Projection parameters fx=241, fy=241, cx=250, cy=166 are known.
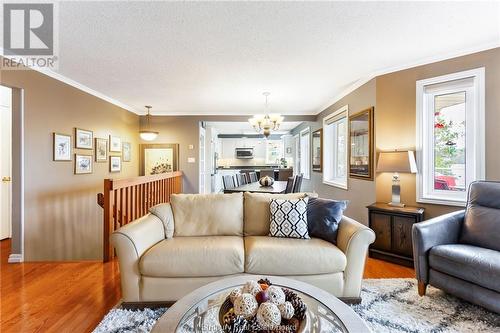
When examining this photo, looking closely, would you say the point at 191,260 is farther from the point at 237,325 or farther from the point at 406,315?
the point at 406,315

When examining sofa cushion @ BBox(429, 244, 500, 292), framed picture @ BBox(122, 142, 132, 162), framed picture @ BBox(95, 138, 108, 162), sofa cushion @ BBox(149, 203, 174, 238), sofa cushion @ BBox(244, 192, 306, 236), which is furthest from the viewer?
framed picture @ BBox(122, 142, 132, 162)

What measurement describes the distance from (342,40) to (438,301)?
254cm

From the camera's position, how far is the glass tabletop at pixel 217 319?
1.15 m

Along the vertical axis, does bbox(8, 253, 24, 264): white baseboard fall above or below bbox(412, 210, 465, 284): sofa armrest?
below

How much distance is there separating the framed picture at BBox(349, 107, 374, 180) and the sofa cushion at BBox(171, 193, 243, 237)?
6.93ft

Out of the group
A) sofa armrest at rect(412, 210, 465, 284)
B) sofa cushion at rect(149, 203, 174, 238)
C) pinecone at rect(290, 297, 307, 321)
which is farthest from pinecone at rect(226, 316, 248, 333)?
sofa armrest at rect(412, 210, 465, 284)

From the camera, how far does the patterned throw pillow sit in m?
2.28

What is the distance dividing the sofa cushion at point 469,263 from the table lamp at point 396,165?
0.99m

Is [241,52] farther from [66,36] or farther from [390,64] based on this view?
[390,64]

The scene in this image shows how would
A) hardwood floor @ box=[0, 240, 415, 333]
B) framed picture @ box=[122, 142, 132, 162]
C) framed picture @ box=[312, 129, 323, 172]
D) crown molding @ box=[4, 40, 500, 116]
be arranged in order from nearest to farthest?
1. hardwood floor @ box=[0, 240, 415, 333]
2. crown molding @ box=[4, 40, 500, 116]
3. framed picture @ box=[122, 142, 132, 162]
4. framed picture @ box=[312, 129, 323, 172]

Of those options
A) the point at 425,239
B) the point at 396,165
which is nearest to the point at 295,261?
the point at 425,239

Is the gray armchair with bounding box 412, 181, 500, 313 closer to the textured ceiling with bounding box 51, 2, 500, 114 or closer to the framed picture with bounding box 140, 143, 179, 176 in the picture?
the textured ceiling with bounding box 51, 2, 500, 114

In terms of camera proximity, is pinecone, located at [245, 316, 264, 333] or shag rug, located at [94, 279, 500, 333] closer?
pinecone, located at [245, 316, 264, 333]

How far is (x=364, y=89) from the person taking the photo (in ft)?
11.8
